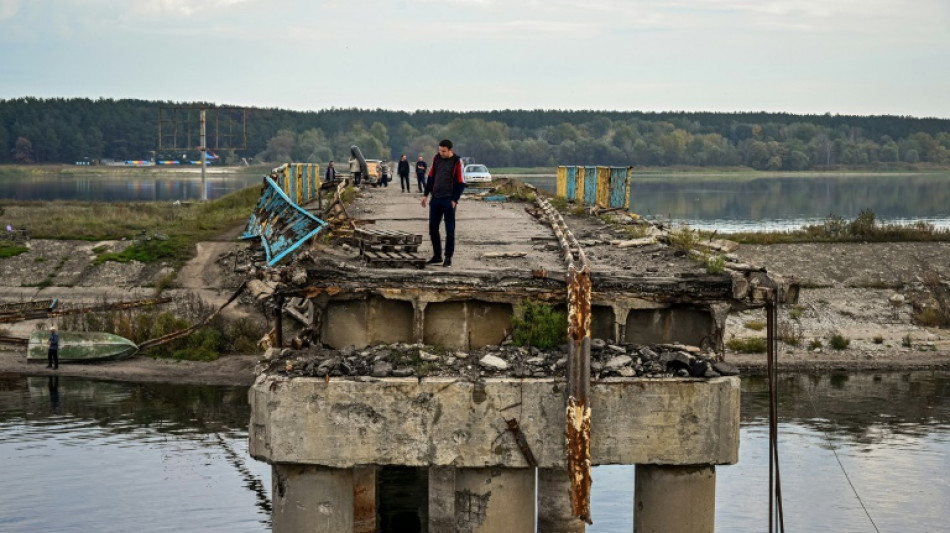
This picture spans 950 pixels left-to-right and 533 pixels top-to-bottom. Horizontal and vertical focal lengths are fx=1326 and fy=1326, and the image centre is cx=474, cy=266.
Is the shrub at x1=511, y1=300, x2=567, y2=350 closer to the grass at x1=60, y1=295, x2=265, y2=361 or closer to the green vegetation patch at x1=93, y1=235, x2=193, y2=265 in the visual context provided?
the grass at x1=60, y1=295, x2=265, y2=361

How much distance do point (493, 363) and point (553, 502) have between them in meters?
5.66

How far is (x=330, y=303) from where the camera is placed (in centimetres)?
1458

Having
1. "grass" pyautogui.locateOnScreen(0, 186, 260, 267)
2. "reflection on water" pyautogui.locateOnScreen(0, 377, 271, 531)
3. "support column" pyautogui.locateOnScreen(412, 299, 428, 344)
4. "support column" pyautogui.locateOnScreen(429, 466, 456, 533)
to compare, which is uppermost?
"support column" pyautogui.locateOnScreen(412, 299, 428, 344)

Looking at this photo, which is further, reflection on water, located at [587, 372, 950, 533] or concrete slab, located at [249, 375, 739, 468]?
reflection on water, located at [587, 372, 950, 533]

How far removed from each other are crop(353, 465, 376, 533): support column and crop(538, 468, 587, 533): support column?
254 centimetres

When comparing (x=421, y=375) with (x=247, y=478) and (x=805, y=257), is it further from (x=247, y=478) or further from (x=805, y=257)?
(x=805, y=257)

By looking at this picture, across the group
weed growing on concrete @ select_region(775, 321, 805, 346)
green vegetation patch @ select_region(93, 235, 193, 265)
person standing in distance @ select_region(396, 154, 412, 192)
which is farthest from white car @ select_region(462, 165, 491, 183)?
weed growing on concrete @ select_region(775, 321, 805, 346)

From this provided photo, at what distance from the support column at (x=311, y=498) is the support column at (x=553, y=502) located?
554 cm

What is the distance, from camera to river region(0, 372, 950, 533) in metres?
21.6

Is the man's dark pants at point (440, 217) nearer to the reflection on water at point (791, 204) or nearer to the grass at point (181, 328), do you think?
the grass at point (181, 328)

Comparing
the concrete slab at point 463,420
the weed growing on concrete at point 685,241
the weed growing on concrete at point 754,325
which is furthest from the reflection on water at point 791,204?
the concrete slab at point 463,420

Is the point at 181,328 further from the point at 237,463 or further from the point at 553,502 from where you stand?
the point at 553,502

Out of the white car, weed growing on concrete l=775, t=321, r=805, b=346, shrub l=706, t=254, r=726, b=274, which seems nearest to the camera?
shrub l=706, t=254, r=726, b=274

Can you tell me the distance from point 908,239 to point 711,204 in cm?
6164
